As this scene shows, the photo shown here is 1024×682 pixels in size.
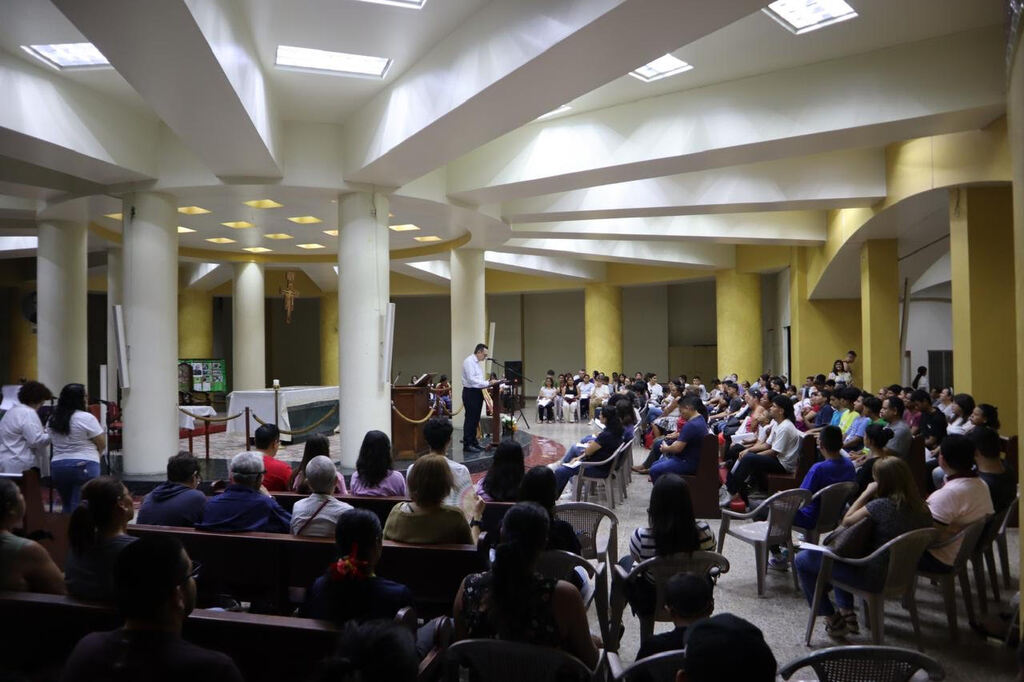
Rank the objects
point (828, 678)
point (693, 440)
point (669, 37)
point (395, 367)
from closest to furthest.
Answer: point (828, 678) < point (669, 37) < point (693, 440) < point (395, 367)

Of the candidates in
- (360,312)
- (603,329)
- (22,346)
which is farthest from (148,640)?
(22,346)

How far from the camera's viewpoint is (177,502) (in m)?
3.74

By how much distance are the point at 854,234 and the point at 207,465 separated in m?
9.67

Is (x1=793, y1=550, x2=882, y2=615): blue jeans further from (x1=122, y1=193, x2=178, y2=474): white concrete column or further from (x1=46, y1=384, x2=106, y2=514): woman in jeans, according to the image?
(x1=122, y1=193, x2=178, y2=474): white concrete column

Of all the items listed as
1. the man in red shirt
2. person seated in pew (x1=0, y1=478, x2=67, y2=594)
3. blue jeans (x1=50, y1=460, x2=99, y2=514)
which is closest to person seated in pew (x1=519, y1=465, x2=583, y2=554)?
person seated in pew (x1=0, y1=478, x2=67, y2=594)

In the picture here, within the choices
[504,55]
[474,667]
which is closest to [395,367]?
[504,55]

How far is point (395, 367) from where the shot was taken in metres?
26.3

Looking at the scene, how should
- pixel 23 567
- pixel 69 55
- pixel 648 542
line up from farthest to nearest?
pixel 69 55, pixel 648 542, pixel 23 567

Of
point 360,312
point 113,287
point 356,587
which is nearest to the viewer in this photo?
point 356,587

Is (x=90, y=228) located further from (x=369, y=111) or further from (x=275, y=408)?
(x=369, y=111)

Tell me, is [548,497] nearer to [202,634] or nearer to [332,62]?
[202,634]

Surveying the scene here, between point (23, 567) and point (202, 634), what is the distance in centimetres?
89

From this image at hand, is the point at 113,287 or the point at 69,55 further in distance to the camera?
the point at 113,287

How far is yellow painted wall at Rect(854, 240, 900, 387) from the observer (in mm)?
11070
